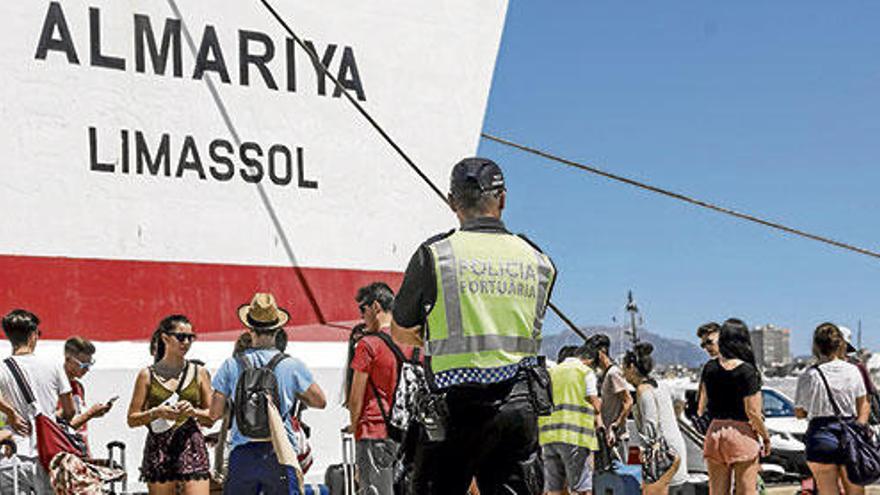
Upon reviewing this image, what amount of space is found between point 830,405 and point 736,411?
0.71 m

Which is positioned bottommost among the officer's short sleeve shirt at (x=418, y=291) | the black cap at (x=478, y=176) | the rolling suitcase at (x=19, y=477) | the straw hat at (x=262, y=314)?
the rolling suitcase at (x=19, y=477)

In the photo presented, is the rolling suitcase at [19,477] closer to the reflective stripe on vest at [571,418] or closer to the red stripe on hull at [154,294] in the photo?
the red stripe on hull at [154,294]

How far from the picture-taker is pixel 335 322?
13.6 meters

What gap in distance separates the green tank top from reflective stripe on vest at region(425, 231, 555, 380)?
2.99 m

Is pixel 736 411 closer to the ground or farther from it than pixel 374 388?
closer to the ground

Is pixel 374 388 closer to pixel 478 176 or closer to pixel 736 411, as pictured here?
pixel 736 411

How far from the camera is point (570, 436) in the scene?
10156 millimetres

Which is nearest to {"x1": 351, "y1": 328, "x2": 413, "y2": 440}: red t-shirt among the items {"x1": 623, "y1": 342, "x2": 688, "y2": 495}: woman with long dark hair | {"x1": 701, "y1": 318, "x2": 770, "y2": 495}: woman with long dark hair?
{"x1": 701, "y1": 318, "x2": 770, "y2": 495}: woman with long dark hair

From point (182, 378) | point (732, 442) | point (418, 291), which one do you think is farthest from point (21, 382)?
point (732, 442)

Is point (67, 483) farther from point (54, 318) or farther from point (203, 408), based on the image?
point (54, 318)

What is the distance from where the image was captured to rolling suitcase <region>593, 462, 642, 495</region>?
11.2 m

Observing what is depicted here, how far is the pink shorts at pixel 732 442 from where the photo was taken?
30.5 feet

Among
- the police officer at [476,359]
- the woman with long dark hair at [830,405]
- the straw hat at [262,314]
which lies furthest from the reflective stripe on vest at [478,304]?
the woman with long dark hair at [830,405]

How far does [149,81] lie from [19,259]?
2.11m
